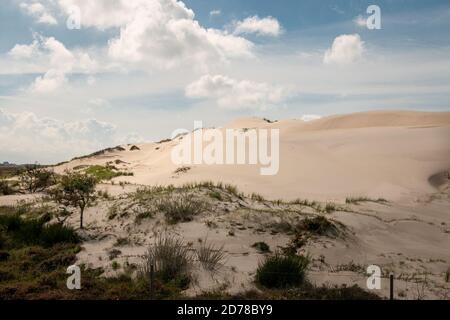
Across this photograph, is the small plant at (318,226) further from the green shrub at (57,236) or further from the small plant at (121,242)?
the green shrub at (57,236)

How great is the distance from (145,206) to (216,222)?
229 cm

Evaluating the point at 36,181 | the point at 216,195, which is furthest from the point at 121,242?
the point at 36,181

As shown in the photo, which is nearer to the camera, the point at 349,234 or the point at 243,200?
the point at 349,234

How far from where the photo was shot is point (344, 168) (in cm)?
2550

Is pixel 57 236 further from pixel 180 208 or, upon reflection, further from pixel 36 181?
pixel 36 181

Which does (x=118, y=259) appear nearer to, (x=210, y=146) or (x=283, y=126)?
(x=210, y=146)

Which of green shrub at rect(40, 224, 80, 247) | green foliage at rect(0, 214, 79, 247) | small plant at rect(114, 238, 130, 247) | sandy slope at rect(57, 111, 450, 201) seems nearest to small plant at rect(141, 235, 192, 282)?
small plant at rect(114, 238, 130, 247)

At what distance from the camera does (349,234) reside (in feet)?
38.1

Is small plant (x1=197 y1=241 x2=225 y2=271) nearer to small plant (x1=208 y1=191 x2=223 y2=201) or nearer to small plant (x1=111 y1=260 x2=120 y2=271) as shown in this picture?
small plant (x1=111 y1=260 x2=120 y2=271)

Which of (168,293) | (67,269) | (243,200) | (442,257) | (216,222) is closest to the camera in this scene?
(168,293)

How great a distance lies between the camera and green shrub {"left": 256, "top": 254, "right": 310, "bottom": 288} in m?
7.99

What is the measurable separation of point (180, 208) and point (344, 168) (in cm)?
1591

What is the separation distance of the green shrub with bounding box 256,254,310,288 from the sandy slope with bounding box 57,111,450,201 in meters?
10.7
